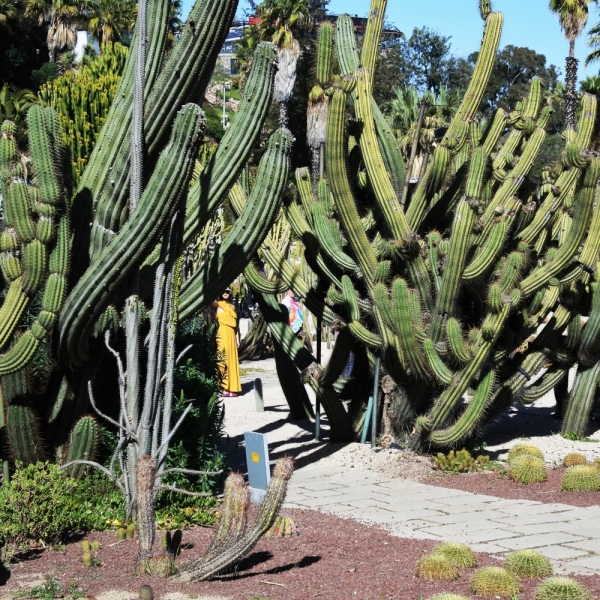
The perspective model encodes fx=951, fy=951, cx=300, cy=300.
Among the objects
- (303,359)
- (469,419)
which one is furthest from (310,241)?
(469,419)

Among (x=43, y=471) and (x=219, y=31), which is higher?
(x=219, y=31)

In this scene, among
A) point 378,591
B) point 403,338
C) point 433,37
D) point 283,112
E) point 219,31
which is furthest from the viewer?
point 433,37

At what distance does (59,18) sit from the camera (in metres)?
36.7

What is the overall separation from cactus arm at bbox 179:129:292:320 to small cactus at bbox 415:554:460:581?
9.12 ft

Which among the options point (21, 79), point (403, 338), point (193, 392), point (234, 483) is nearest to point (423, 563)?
point (234, 483)

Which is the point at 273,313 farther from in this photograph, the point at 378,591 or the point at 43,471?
the point at 378,591

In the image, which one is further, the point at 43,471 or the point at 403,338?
the point at 403,338

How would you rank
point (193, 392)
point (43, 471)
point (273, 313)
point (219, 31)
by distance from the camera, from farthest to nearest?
1. point (273, 313)
2. point (193, 392)
3. point (219, 31)
4. point (43, 471)

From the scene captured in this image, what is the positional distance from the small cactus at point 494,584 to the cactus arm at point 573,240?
443cm

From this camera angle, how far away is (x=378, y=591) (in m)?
5.60

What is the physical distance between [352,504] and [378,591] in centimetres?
272

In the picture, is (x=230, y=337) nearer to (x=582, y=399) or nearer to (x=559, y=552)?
(x=582, y=399)

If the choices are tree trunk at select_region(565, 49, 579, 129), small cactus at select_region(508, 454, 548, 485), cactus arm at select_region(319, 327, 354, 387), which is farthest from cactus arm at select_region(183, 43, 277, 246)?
tree trunk at select_region(565, 49, 579, 129)

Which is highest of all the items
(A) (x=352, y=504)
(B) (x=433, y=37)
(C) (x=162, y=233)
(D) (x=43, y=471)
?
(B) (x=433, y=37)
